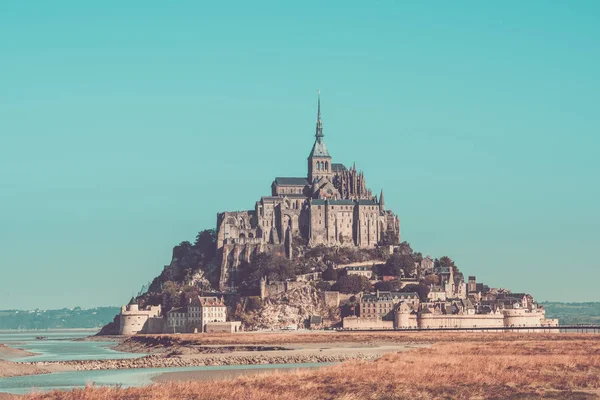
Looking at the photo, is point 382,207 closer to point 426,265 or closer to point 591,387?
point 426,265

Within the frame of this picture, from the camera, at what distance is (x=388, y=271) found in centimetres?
12575

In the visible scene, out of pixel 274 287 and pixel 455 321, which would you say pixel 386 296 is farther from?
pixel 274 287

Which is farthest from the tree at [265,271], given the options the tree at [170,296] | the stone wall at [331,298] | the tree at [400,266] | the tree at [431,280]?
the tree at [431,280]

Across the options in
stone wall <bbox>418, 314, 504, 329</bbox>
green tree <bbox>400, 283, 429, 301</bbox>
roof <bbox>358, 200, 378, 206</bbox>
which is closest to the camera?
stone wall <bbox>418, 314, 504, 329</bbox>

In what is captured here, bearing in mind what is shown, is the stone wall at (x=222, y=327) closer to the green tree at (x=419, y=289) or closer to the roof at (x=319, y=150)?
the green tree at (x=419, y=289)

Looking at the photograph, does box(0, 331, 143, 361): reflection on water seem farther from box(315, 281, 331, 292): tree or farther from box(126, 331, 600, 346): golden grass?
box(315, 281, 331, 292): tree

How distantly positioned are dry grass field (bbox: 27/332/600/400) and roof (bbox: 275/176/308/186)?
8788cm

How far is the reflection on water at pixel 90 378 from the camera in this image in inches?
1880

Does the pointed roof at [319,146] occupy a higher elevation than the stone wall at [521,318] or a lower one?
higher

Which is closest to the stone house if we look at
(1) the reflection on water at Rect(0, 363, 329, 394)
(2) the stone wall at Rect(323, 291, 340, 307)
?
(2) the stone wall at Rect(323, 291, 340, 307)

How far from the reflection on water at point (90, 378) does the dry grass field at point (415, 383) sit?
8.05 m

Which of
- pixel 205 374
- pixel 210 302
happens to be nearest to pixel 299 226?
pixel 210 302

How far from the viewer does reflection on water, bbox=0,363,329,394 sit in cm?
4775

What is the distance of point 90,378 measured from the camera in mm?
53531
